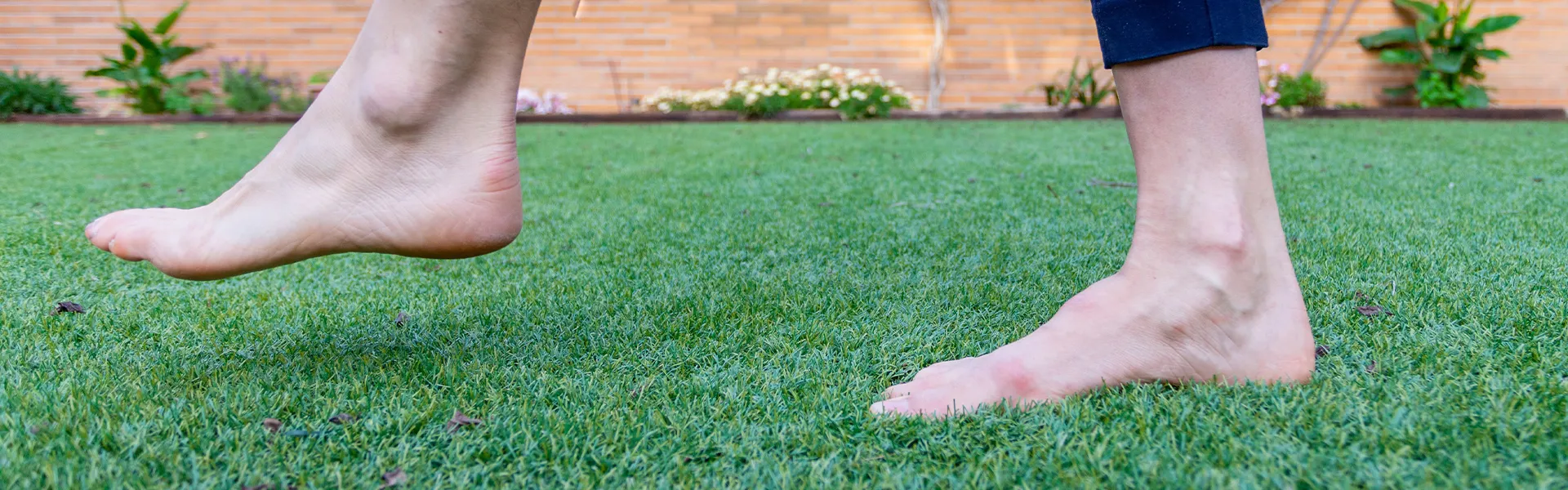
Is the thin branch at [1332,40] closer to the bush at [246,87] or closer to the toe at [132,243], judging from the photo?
the toe at [132,243]

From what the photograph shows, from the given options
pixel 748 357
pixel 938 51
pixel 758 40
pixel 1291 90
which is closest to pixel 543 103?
pixel 758 40

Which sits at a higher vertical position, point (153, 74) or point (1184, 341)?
point (153, 74)

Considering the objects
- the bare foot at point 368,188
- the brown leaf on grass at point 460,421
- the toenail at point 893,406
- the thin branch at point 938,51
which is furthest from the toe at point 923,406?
the thin branch at point 938,51

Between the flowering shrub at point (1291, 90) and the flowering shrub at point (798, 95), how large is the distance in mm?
2972

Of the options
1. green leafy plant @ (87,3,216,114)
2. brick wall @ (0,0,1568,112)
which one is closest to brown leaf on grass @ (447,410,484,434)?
brick wall @ (0,0,1568,112)

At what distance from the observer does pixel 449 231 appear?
3.43 ft

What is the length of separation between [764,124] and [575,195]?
3.44 meters

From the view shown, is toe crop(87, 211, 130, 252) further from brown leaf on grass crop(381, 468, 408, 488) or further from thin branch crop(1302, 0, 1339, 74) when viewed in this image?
thin branch crop(1302, 0, 1339, 74)

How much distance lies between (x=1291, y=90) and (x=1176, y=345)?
22.7 feet

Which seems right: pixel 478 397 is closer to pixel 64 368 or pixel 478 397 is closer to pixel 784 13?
pixel 64 368

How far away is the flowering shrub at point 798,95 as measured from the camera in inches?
271

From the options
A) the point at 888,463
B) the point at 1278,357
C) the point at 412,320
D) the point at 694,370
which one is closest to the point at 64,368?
the point at 412,320

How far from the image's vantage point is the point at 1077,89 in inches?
282

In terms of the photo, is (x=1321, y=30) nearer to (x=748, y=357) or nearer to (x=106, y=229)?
(x=748, y=357)
